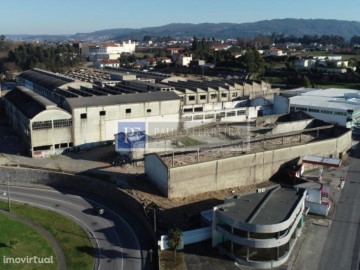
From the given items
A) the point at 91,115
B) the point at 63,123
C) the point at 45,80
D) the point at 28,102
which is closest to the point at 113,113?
the point at 91,115

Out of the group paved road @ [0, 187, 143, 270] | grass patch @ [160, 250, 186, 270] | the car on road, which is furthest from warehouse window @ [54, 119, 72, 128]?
grass patch @ [160, 250, 186, 270]

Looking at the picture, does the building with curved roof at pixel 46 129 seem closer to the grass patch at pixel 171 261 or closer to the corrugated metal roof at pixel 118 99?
the corrugated metal roof at pixel 118 99

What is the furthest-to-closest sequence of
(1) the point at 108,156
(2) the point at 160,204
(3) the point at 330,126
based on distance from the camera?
(3) the point at 330,126, (1) the point at 108,156, (2) the point at 160,204

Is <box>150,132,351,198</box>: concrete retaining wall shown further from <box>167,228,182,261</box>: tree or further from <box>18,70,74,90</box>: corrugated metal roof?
<box>18,70,74,90</box>: corrugated metal roof

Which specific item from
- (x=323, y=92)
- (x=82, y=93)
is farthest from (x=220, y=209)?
(x=323, y=92)

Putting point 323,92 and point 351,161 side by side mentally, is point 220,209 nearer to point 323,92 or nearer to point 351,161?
point 351,161

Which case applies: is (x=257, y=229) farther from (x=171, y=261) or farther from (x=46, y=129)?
(x=46, y=129)
